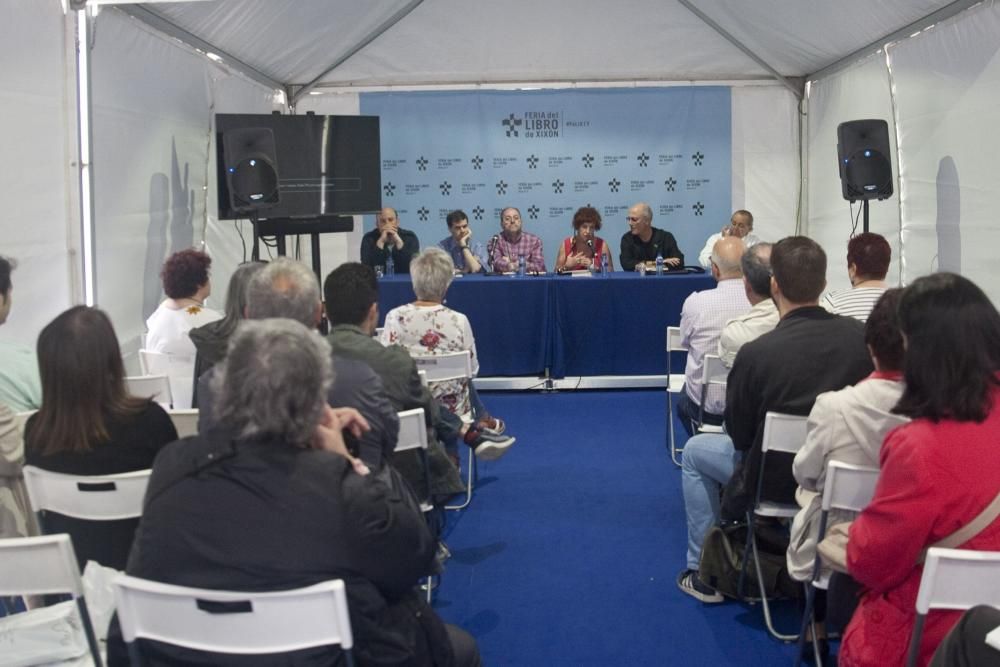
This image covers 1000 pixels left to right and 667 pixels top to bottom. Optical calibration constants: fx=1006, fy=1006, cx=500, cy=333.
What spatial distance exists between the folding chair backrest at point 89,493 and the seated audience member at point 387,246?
562 centimetres

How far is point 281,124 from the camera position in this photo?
715 centimetres

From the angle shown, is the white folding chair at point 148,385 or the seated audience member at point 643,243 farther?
the seated audience member at point 643,243

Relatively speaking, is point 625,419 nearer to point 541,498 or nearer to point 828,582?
point 541,498

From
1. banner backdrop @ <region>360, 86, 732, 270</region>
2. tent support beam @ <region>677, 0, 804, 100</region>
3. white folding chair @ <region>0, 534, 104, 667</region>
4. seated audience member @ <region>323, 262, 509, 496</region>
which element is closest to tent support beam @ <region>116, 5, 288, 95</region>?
banner backdrop @ <region>360, 86, 732, 270</region>

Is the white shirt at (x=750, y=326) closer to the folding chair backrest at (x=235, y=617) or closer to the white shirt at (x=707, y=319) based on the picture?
the white shirt at (x=707, y=319)

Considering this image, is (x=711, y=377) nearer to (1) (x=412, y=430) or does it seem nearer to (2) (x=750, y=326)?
(2) (x=750, y=326)

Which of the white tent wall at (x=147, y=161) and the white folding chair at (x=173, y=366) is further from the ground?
the white tent wall at (x=147, y=161)

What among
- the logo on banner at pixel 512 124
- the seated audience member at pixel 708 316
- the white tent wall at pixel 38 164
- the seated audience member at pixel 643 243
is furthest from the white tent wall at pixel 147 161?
the seated audience member at pixel 643 243

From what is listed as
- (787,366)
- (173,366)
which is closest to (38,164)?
(173,366)

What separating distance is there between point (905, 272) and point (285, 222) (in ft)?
13.8

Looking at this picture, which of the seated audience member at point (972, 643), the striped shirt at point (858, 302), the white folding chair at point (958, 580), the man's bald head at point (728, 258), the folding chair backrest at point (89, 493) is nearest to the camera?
the seated audience member at point (972, 643)

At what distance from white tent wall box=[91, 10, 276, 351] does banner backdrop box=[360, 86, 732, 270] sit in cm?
202

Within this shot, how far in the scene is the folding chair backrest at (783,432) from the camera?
2.84 meters

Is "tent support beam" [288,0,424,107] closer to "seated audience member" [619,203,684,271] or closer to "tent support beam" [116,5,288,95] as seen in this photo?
"tent support beam" [116,5,288,95]
